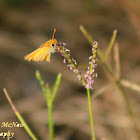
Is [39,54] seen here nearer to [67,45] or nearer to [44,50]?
[44,50]

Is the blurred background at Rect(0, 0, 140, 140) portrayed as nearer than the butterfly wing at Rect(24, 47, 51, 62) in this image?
No

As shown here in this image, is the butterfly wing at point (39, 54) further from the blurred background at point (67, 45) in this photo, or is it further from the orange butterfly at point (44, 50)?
the blurred background at point (67, 45)

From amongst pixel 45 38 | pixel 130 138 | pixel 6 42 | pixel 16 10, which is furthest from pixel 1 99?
pixel 130 138

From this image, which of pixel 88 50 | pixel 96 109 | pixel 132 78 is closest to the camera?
pixel 96 109

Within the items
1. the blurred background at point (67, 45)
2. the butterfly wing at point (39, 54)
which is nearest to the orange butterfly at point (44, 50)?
the butterfly wing at point (39, 54)

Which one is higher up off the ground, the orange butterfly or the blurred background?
the blurred background

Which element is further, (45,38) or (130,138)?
(45,38)

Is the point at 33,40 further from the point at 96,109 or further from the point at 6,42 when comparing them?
the point at 96,109

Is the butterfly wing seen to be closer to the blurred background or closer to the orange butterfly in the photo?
the orange butterfly

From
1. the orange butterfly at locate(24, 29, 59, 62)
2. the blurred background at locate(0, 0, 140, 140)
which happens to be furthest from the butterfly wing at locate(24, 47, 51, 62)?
the blurred background at locate(0, 0, 140, 140)
